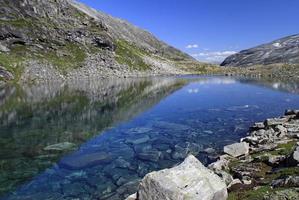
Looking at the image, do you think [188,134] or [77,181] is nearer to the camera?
[77,181]

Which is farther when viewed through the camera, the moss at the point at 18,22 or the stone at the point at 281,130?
the moss at the point at 18,22

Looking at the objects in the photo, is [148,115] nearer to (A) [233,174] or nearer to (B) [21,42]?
(A) [233,174]

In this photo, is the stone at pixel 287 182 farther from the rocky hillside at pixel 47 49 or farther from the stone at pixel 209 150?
the rocky hillside at pixel 47 49

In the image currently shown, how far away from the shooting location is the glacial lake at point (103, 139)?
25683mm

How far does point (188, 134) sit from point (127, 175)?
54.0ft

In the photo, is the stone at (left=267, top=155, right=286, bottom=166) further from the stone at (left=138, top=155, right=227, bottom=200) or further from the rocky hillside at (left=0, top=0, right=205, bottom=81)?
the rocky hillside at (left=0, top=0, right=205, bottom=81)

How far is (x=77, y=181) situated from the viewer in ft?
85.4

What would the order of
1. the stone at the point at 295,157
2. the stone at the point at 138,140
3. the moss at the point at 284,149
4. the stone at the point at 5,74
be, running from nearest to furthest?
the stone at the point at 295,157 → the moss at the point at 284,149 → the stone at the point at 138,140 → the stone at the point at 5,74

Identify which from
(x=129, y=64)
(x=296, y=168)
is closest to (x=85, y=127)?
(x=296, y=168)

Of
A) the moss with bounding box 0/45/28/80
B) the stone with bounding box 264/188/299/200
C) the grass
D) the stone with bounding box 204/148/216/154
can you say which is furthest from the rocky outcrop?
the moss with bounding box 0/45/28/80

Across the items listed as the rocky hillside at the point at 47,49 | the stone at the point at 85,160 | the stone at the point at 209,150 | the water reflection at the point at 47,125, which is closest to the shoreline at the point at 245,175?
Result: the stone at the point at 209,150

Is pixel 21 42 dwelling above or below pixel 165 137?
above

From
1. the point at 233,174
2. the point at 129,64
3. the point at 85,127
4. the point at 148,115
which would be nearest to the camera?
the point at 233,174

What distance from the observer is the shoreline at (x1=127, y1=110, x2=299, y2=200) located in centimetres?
1656
